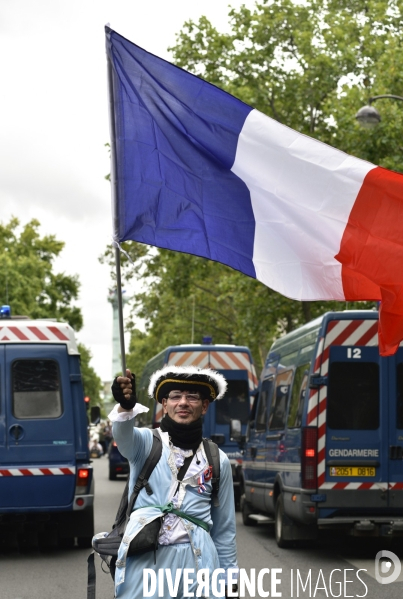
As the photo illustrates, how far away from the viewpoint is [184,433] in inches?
193

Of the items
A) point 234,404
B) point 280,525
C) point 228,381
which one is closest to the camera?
point 280,525

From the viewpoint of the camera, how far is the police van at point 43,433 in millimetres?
12914

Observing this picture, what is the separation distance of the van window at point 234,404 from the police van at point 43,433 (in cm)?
818

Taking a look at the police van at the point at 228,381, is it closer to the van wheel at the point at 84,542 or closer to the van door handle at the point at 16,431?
the van wheel at the point at 84,542

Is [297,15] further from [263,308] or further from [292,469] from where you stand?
[292,469]

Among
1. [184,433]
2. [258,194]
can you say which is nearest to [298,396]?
[258,194]

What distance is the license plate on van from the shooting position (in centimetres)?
1249

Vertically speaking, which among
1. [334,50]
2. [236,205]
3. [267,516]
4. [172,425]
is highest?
[334,50]

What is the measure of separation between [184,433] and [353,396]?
7.94m

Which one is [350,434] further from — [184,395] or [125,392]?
[125,392]

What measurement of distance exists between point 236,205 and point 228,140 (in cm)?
38

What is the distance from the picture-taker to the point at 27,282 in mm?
58875

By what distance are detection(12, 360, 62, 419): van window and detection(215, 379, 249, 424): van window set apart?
27.8 ft

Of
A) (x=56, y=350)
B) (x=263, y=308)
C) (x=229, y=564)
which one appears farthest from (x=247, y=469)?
(x=263, y=308)
